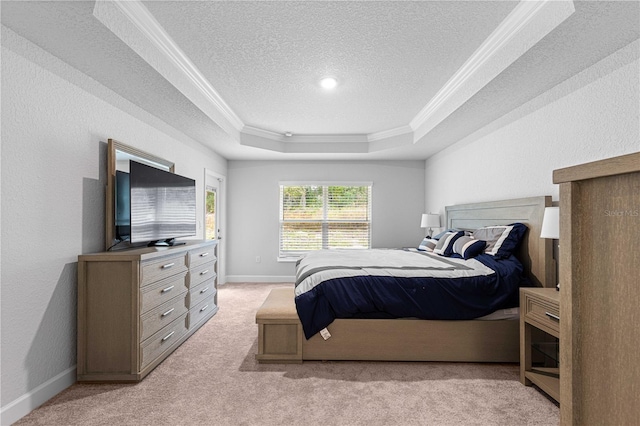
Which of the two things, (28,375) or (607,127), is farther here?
(607,127)

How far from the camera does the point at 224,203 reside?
244 inches

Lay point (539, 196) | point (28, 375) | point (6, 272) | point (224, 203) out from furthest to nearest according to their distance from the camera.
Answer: point (224, 203) → point (539, 196) → point (28, 375) → point (6, 272)

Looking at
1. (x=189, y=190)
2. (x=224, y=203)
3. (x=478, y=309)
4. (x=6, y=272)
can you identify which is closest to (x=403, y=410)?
(x=478, y=309)

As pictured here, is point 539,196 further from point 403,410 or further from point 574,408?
point 574,408

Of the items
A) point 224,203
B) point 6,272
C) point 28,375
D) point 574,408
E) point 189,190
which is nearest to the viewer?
point 574,408

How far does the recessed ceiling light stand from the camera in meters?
3.35

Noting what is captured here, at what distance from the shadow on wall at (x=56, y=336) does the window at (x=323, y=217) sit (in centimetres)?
406

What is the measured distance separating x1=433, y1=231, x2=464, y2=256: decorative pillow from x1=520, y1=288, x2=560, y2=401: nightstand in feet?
4.63

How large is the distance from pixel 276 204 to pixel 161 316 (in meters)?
3.67

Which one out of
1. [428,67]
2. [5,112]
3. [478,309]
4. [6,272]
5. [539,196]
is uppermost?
[428,67]

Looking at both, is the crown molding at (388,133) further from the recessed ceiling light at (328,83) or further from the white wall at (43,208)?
the white wall at (43,208)

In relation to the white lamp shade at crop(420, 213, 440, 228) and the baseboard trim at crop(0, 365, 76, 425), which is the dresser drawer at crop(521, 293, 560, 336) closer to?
the white lamp shade at crop(420, 213, 440, 228)

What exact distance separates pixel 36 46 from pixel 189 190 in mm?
2110

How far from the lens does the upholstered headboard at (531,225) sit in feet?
9.71
